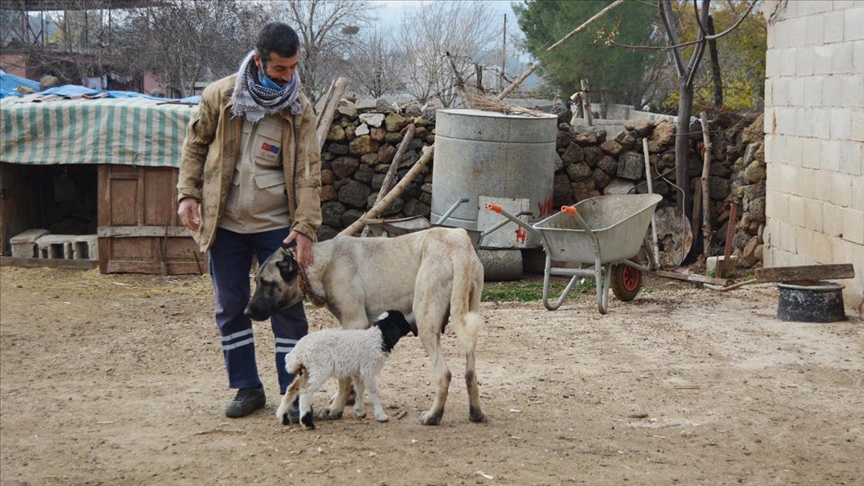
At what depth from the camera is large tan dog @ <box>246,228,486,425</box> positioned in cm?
485

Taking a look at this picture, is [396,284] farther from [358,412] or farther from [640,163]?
[640,163]

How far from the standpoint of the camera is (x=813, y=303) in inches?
308

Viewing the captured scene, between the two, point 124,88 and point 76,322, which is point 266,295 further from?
point 124,88

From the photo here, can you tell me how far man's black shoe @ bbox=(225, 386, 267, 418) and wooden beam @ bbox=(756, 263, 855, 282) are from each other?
4.51 m

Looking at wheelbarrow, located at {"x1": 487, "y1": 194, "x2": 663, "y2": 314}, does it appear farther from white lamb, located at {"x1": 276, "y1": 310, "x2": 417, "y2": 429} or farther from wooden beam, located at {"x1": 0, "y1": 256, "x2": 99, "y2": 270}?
wooden beam, located at {"x1": 0, "y1": 256, "x2": 99, "y2": 270}

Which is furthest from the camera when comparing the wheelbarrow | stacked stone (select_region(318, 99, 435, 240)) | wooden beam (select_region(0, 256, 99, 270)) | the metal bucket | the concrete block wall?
stacked stone (select_region(318, 99, 435, 240))

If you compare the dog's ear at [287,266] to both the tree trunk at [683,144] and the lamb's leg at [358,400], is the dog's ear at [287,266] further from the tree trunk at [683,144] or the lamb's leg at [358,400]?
the tree trunk at [683,144]

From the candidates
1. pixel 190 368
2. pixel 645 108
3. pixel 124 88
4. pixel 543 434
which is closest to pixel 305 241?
pixel 543 434

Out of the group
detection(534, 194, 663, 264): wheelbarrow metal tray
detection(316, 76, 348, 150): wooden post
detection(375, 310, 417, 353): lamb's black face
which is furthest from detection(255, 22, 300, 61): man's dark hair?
detection(316, 76, 348, 150): wooden post

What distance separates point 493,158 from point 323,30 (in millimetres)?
14391

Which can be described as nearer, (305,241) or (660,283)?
(305,241)

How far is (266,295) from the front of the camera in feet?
15.9

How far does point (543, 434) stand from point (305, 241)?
1.50 meters

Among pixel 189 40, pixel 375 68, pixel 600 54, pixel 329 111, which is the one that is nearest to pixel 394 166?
pixel 329 111
